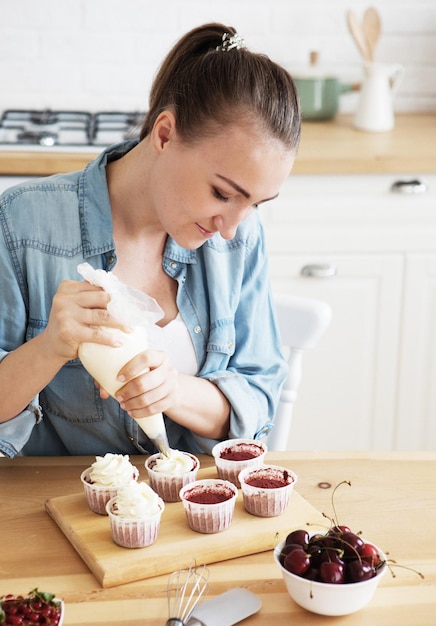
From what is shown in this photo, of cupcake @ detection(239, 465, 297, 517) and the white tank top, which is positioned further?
the white tank top

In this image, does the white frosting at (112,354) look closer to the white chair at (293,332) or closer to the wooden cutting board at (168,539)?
the wooden cutting board at (168,539)

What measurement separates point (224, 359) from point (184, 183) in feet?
1.14

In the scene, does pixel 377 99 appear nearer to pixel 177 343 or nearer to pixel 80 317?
pixel 177 343

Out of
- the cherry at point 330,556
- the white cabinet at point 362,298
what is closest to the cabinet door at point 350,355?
the white cabinet at point 362,298

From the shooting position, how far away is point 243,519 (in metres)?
1.29

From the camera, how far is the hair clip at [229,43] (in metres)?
1.49

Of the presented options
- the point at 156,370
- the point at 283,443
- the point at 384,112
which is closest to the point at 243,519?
the point at 156,370

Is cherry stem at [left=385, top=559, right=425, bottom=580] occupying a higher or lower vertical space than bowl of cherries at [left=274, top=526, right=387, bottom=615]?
lower

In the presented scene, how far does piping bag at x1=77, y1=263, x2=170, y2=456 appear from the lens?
123cm

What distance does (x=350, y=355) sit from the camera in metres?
2.86

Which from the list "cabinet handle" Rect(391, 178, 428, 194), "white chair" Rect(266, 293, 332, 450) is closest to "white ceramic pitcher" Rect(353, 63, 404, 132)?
"cabinet handle" Rect(391, 178, 428, 194)

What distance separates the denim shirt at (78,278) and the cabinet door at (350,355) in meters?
1.07

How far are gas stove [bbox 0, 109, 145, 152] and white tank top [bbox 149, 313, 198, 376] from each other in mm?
1026

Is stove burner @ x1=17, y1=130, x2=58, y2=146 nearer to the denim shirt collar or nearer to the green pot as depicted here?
the green pot
